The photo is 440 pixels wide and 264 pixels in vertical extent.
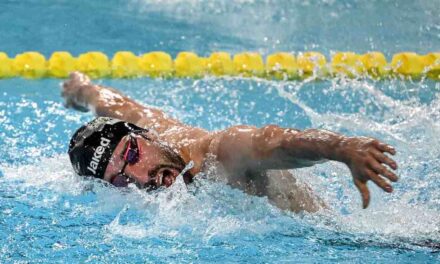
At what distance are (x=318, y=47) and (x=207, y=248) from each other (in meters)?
2.97

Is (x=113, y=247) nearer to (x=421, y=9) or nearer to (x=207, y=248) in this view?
(x=207, y=248)

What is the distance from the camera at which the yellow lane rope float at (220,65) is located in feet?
15.6

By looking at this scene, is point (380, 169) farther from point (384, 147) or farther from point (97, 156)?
point (97, 156)

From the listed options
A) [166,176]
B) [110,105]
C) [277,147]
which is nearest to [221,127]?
[110,105]

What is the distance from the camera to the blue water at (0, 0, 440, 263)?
253 cm

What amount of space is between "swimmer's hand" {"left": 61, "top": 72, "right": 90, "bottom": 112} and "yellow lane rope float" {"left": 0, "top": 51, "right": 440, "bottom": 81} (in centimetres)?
93

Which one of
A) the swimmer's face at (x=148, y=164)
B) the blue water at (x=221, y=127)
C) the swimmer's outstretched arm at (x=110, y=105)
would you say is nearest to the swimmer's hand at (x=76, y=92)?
the swimmer's outstretched arm at (x=110, y=105)

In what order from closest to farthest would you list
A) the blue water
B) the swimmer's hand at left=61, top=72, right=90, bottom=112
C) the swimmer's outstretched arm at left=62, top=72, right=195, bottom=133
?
the blue water → the swimmer's outstretched arm at left=62, top=72, right=195, bottom=133 → the swimmer's hand at left=61, top=72, right=90, bottom=112

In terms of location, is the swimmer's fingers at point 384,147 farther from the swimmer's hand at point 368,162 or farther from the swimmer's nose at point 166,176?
the swimmer's nose at point 166,176

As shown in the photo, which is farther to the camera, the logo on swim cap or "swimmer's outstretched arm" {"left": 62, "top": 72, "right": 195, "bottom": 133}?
"swimmer's outstretched arm" {"left": 62, "top": 72, "right": 195, "bottom": 133}

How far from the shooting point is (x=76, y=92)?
12.2ft

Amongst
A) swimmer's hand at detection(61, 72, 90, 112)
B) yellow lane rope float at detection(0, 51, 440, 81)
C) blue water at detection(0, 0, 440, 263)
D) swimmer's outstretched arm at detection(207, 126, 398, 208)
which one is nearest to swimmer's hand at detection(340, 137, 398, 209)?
swimmer's outstretched arm at detection(207, 126, 398, 208)

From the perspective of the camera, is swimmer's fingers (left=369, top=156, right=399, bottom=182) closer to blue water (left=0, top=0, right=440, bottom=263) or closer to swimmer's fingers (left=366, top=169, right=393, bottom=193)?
swimmer's fingers (left=366, top=169, right=393, bottom=193)

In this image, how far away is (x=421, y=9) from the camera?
5.80m
